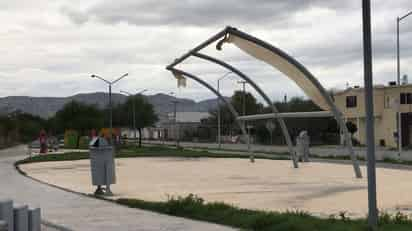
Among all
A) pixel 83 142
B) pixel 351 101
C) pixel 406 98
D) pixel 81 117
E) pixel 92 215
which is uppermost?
pixel 351 101

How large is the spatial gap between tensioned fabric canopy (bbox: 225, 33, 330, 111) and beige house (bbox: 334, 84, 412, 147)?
42.6 m

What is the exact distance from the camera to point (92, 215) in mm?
14328

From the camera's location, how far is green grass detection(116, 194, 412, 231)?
10.9 m

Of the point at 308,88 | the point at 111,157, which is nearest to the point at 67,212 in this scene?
the point at 111,157

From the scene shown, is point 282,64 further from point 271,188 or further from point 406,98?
point 406,98

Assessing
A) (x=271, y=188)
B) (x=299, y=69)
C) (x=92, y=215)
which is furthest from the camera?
(x=299, y=69)

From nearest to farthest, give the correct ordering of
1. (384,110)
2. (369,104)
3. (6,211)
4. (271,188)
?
(6,211), (369,104), (271,188), (384,110)

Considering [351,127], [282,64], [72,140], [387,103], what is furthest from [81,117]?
[282,64]

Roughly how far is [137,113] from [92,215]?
327 feet

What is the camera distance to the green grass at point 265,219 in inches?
428

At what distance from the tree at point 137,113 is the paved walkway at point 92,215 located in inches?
3483

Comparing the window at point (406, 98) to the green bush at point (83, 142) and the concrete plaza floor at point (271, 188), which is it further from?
the concrete plaza floor at point (271, 188)

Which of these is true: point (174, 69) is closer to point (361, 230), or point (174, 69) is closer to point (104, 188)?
point (104, 188)

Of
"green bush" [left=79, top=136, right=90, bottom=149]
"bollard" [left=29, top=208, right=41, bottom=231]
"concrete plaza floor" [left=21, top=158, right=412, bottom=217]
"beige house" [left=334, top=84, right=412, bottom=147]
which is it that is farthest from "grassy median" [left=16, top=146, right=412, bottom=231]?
"green bush" [left=79, top=136, right=90, bottom=149]
